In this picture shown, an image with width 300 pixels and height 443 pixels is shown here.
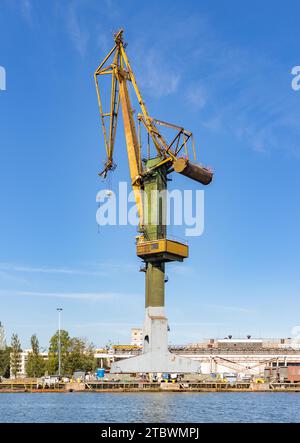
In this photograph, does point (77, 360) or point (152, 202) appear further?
point (77, 360)

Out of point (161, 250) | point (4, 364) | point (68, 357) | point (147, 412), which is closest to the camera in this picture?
point (147, 412)

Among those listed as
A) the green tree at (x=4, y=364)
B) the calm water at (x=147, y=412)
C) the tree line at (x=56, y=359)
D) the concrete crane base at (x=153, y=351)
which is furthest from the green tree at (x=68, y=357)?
the calm water at (x=147, y=412)

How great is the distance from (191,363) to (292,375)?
20809 millimetres

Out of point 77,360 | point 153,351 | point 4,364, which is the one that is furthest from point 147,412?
point 4,364

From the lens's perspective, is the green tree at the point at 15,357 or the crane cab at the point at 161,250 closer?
the crane cab at the point at 161,250

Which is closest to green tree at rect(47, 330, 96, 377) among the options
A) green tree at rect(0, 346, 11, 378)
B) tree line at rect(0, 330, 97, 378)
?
tree line at rect(0, 330, 97, 378)

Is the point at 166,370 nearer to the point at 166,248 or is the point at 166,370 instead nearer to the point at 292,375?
the point at 166,248

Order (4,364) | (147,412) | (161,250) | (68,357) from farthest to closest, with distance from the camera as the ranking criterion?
(4,364) → (68,357) → (161,250) → (147,412)

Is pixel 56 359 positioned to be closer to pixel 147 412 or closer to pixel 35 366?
pixel 35 366

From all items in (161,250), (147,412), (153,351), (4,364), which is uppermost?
(161,250)

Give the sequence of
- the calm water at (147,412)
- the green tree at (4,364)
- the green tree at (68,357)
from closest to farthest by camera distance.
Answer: the calm water at (147,412) < the green tree at (68,357) < the green tree at (4,364)

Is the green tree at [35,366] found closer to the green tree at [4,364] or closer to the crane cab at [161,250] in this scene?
the green tree at [4,364]

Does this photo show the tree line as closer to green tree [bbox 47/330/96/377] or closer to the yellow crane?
green tree [bbox 47/330/96/377]
